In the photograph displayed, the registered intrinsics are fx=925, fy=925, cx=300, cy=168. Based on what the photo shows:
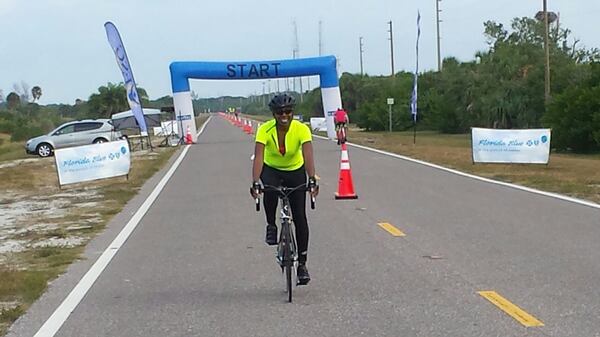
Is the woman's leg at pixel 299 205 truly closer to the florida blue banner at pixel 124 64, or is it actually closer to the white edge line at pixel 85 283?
the white edge line at pixel 85 283

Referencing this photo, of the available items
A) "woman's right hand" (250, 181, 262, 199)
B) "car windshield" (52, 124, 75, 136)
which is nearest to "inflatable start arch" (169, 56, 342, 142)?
"car windshield" (52, 124, 75, 136)

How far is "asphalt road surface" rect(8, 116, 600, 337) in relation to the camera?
7410 millimetres

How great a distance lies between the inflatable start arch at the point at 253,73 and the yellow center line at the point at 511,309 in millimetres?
39755

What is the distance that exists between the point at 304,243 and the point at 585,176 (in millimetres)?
15086

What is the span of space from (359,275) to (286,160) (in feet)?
5.48

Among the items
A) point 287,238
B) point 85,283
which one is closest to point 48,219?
point 85,283

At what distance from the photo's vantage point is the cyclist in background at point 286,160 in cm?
836

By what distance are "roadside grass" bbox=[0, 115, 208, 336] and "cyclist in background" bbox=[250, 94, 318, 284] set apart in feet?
8.10

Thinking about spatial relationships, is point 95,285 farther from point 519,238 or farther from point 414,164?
point 414,164

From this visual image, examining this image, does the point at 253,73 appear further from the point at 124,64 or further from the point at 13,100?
the point at 13,100

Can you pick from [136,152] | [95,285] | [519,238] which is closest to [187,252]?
[95,285]

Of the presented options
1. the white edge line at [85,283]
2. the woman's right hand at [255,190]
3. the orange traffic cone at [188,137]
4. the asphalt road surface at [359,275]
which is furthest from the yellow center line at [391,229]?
the orange traffic cone at [188,137]

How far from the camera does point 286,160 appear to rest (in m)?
8.52

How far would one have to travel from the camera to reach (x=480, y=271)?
9.52 metres
